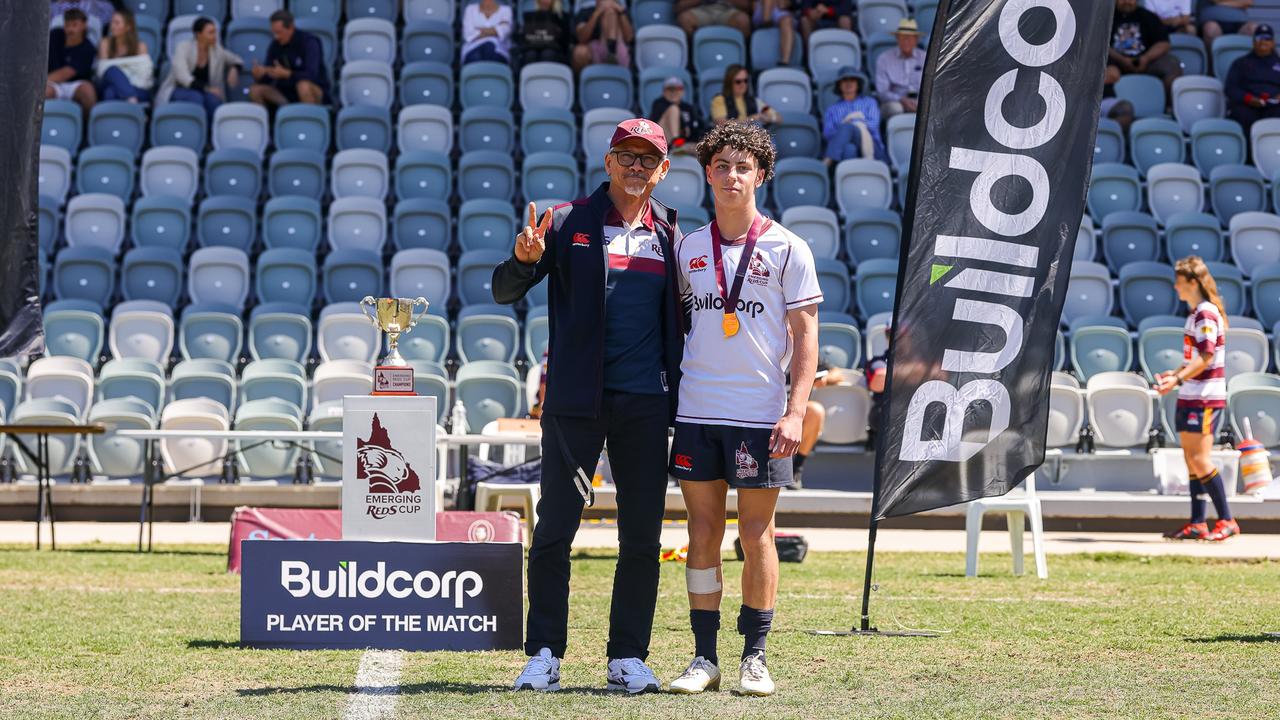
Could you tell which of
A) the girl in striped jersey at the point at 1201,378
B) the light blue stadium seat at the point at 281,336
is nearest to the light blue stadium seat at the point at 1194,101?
the girl in striped jersey at the point at 1201,378

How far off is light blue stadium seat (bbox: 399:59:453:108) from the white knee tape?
12.8 m

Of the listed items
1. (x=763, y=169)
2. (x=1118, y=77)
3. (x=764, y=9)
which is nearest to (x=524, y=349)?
(x=764, y=9)

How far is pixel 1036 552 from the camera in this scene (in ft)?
29.4

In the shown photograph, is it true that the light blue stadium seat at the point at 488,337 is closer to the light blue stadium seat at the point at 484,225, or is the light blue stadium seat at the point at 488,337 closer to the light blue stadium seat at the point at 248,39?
the light blue stadium seat at the point at 484,225

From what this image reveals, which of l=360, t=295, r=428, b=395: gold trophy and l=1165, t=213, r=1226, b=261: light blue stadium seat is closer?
l=360, t=295, r=428, b=395: gold trophy

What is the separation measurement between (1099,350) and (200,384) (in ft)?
Result: 26.0

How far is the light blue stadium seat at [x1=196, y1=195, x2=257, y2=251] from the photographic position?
1531 centimetres

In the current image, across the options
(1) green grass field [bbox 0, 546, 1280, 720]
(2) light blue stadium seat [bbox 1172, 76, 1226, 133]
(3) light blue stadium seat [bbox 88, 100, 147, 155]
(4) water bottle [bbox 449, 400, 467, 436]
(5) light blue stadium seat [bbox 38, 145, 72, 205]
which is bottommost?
(1) green grass field [bbox 0, 546, 1280, 720]

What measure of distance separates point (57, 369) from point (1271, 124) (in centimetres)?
1256

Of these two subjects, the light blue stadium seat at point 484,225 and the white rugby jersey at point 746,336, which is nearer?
the white rugby jersey at point 746,336

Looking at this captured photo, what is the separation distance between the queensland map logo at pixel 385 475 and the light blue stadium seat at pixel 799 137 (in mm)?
11308

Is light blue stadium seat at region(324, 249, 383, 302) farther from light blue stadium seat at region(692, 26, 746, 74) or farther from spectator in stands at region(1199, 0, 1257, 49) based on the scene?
spectator in stands at region(1199, 0, 1257, 49)

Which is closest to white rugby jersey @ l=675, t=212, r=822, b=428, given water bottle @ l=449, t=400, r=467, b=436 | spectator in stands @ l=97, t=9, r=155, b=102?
water bottle @ l=449, t=400, r=467, b=436

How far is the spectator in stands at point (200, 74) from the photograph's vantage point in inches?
662
